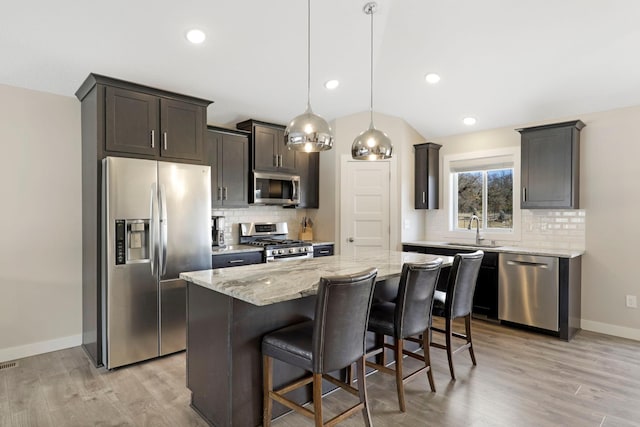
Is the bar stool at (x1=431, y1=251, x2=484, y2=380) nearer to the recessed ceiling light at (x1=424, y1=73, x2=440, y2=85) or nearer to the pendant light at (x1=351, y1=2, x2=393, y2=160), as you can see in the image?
the pendant light at (x1=351, y1=2, x2=393, y2=160)

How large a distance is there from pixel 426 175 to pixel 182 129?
3.33m

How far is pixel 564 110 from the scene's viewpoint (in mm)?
4305

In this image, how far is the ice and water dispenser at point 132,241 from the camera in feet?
10.5

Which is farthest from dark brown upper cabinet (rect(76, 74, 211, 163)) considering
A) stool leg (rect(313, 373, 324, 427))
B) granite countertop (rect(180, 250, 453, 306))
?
stool leg (rect(313, 373, 324, 427))

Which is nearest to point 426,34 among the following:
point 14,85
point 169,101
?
point 169,101

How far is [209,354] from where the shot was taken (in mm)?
2344

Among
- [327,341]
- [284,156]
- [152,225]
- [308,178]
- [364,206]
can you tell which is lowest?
[327,341]

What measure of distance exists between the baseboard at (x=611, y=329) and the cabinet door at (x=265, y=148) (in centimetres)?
408

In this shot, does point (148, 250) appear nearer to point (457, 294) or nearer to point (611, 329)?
point (457, 294)

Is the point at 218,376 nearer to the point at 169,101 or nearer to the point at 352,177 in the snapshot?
the point at 169,101

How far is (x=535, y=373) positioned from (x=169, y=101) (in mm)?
4040

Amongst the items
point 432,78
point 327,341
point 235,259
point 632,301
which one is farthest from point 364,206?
point 327,341

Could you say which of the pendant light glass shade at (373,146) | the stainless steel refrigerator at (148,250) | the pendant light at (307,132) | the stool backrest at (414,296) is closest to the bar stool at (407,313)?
the stool backrest at (414,296)

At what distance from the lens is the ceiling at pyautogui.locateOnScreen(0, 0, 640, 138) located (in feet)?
9.50
